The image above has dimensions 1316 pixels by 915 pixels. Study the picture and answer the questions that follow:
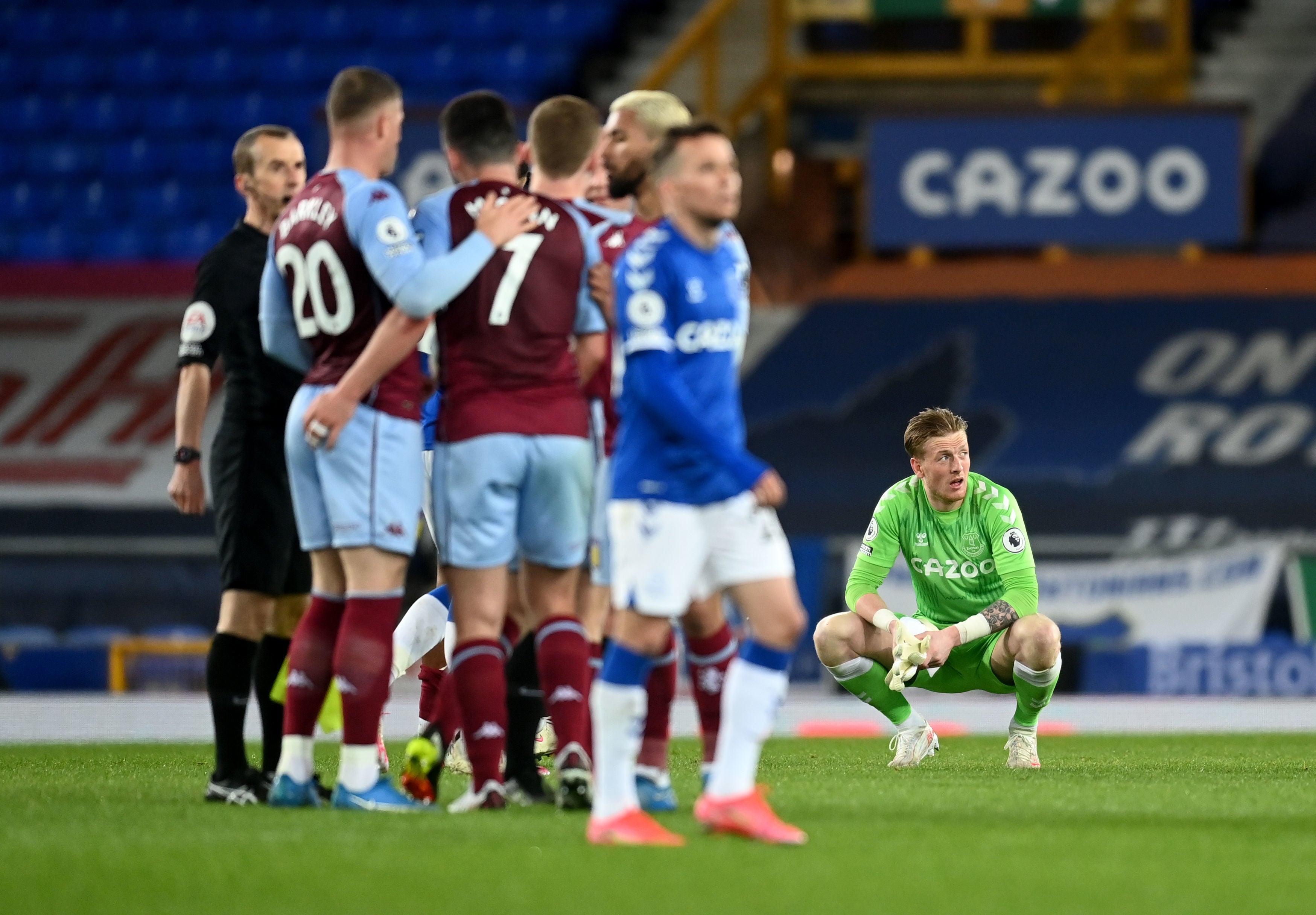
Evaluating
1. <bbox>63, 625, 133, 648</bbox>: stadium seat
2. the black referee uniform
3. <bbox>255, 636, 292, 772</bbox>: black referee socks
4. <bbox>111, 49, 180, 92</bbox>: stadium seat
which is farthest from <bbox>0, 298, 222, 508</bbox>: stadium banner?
<bbox>255, 636, 292, 772</bbox>: black referee socks

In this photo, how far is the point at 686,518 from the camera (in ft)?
14.9

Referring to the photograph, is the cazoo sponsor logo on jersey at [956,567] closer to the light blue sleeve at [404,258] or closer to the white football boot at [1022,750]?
the white football boot at [1022,750]

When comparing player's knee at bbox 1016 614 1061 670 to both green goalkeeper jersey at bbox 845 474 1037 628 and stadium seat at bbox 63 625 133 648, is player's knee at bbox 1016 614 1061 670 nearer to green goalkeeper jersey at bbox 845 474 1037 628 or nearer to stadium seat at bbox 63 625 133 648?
green goalkeeper jersey at bbox 845 474 1037 628

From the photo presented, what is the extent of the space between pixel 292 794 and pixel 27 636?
399 inches

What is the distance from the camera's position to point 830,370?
53.0ft

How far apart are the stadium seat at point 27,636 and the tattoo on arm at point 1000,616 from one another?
30.5ft

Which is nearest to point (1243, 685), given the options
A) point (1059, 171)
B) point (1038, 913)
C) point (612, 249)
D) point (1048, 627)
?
point (1059, 171)

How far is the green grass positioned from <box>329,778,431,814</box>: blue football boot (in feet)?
0.23

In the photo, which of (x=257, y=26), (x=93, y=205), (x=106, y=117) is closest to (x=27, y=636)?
(x=93, y=205)

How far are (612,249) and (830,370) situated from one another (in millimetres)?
10627

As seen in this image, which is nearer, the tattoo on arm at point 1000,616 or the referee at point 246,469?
the referee at point 246,469

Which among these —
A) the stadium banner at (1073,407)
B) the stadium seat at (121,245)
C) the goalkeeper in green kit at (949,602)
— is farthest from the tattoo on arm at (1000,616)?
the stadium seat at (121,245)

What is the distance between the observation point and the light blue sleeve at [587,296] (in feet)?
17.1

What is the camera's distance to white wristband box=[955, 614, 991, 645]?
6.94 m
